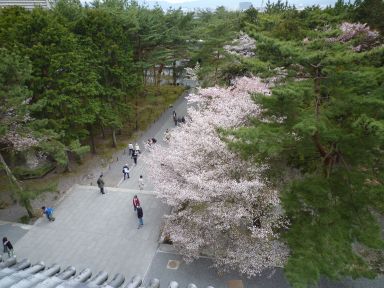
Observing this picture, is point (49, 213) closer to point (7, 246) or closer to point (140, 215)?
point (7, 246)

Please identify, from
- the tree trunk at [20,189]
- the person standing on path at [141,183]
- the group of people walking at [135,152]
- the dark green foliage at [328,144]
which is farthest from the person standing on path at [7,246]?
the dark green foliage at [328,144]

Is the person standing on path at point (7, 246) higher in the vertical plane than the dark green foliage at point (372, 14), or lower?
lower

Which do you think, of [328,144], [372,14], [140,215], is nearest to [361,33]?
[372,14]

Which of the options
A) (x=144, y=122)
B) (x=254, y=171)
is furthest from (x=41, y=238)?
(x=144, y=122)

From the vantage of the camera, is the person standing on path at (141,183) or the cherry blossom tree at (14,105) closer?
the cherry blossom tree at (14,105)

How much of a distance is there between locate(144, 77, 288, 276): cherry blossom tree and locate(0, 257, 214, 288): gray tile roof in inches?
261

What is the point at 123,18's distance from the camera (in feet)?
85.1

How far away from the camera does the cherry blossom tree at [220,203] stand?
38.1 ft

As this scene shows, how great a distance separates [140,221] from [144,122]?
48.7 feet

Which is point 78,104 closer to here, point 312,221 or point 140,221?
point 140,221

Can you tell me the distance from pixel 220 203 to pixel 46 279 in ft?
25.4

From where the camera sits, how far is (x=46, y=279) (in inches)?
195

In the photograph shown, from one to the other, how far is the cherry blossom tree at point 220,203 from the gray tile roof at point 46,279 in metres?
6.63

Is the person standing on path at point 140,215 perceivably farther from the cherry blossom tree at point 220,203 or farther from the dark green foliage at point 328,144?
the dark green foliage at point 328,144
